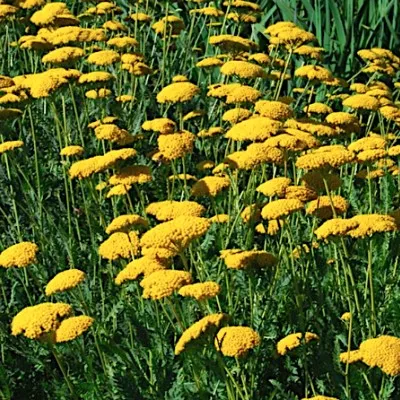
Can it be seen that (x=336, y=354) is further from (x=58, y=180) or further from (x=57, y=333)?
(x=58, y=180)

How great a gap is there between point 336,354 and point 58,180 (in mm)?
1766

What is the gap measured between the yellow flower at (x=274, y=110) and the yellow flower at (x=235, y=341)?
3.31 feet

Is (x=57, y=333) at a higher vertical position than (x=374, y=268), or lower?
higher

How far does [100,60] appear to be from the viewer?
3.77 meters

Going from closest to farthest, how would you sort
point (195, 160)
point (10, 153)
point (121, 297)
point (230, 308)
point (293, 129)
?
point (230, 308)
point (121, 297)
point (293, 129)
point (10, 153)
point (195, 160)

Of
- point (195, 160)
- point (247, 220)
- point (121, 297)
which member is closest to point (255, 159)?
point (247, 220)

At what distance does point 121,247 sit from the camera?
2.71 m

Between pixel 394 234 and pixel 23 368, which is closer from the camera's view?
pixel 23 368

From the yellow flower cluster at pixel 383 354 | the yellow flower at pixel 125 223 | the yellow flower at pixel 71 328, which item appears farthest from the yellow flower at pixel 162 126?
the yellow flower cluster at pixel 383 354

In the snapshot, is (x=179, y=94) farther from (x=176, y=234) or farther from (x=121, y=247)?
(x=176, y=234)

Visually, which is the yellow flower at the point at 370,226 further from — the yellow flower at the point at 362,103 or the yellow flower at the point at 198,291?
the yellow flower at the point at 362,103

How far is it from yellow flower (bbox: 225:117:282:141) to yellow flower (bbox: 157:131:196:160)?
0.41 feet

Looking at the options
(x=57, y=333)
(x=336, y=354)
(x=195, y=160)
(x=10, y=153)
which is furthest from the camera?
(x=195, y=160)

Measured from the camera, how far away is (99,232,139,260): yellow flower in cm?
269
